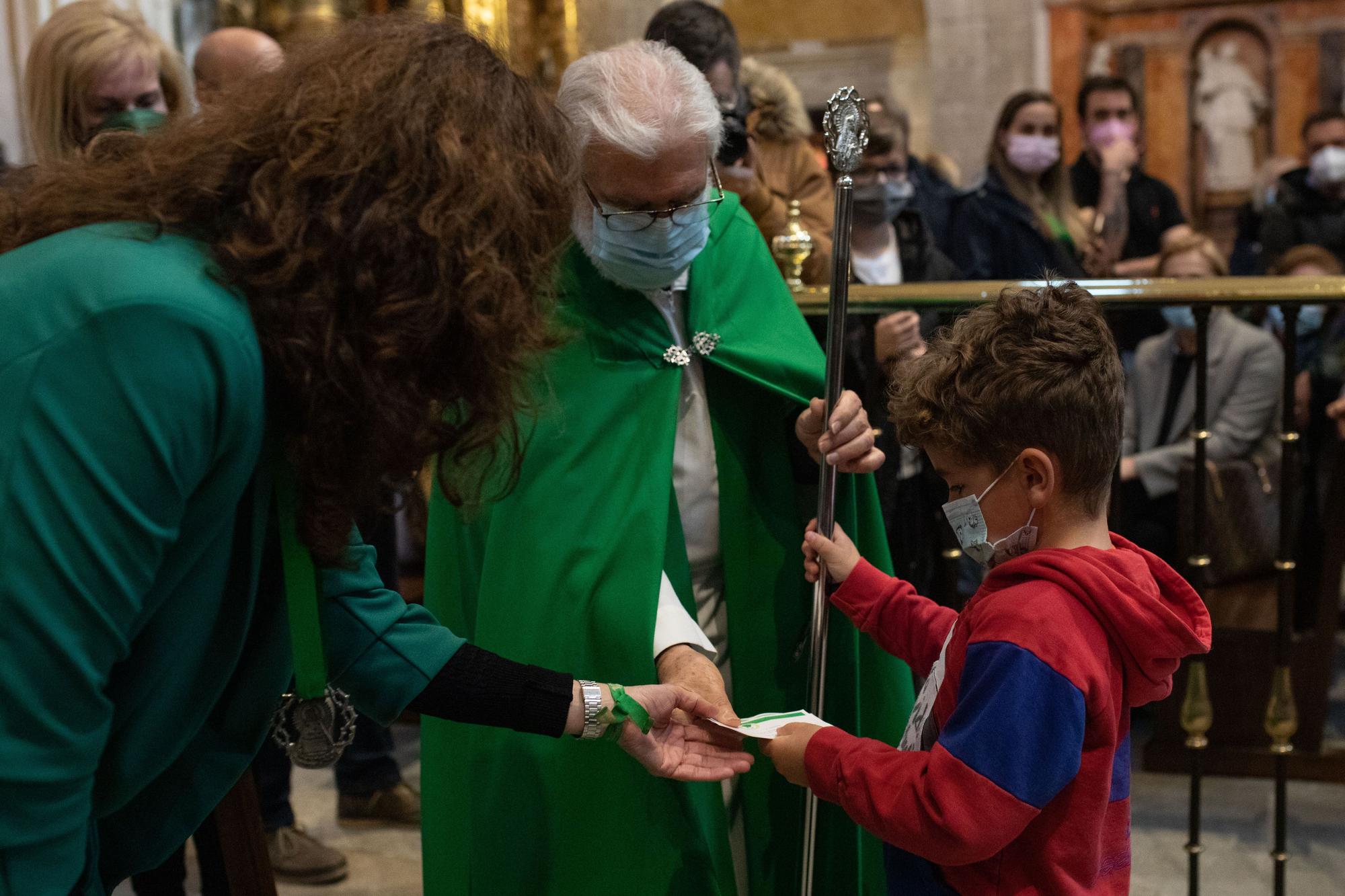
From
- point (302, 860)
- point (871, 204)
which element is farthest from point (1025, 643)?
point (871, 204)

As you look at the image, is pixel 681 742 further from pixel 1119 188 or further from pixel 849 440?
pixel 1119 188

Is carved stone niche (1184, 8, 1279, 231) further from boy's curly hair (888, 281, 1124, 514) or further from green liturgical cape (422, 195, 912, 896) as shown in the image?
boy's curly hair (888, 281, 1124, 514)

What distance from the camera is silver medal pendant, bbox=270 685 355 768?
1620mm

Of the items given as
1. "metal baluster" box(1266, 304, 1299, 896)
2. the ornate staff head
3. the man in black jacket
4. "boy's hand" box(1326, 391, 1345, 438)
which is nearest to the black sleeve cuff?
the ornate staff head

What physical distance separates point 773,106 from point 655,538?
2531 mm

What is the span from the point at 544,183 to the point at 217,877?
1965 millimetres

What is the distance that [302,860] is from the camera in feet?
12.0

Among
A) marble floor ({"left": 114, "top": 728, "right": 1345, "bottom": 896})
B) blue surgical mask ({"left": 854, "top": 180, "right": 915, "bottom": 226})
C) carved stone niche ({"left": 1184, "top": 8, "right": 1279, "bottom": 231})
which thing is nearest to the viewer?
marble floor ({"left": 114, "top": 728, "right": 1345, "bottom": 896})

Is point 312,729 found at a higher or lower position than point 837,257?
lower

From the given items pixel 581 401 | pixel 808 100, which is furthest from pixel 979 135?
pixel 581 401

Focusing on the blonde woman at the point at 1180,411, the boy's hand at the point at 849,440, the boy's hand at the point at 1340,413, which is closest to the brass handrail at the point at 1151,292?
the boy's hand at the point at 849,440

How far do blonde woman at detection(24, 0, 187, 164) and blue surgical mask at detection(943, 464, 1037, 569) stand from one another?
2337 millimetres

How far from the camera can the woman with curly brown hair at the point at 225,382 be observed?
49.0 inches

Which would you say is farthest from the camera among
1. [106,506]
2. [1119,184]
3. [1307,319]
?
[1119,184]
